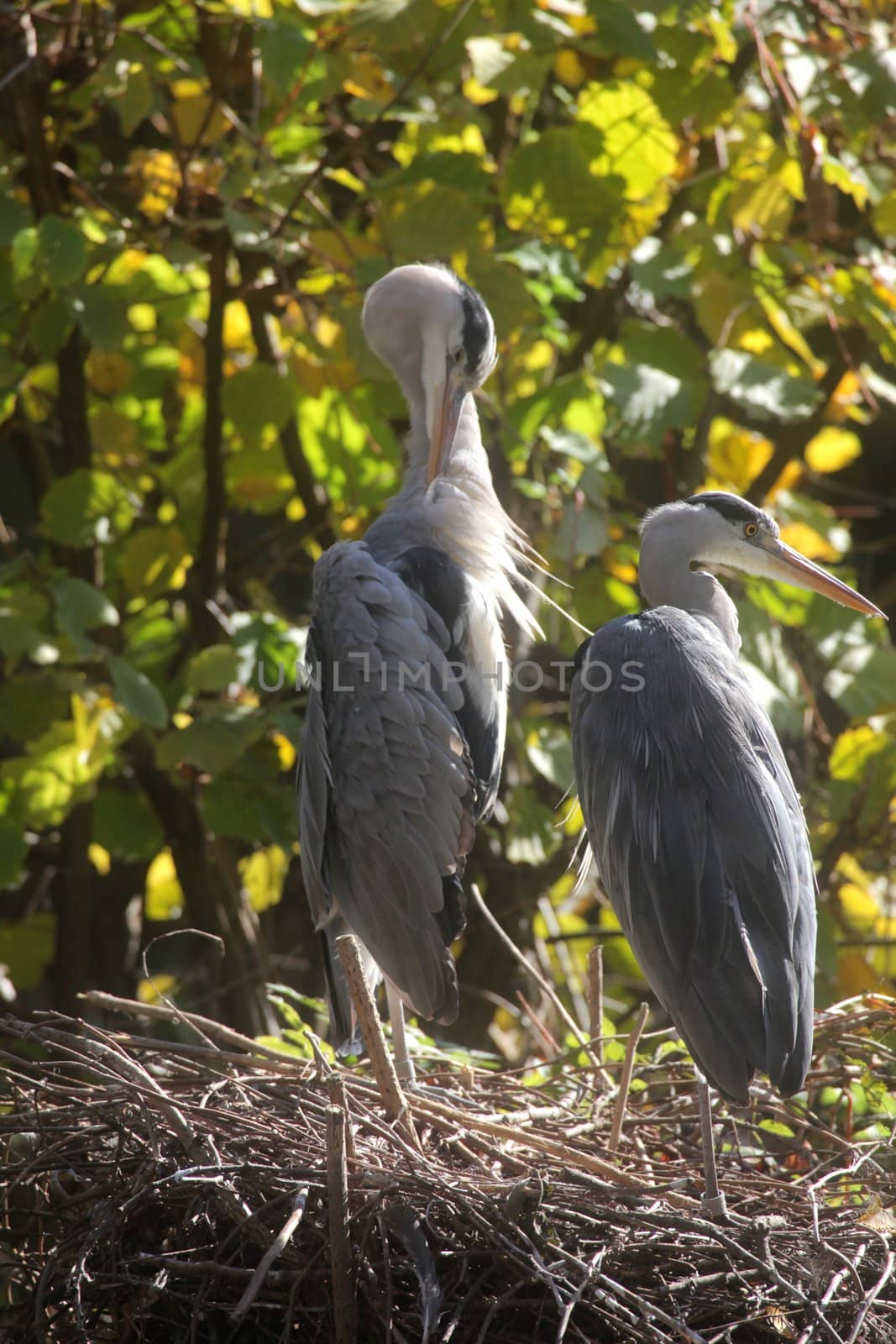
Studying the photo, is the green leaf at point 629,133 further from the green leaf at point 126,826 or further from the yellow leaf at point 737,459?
the green leaf at point 126,826

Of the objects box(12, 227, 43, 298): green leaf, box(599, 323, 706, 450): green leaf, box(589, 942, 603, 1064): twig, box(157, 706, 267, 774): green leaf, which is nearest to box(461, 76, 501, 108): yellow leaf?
box(599, 323, 706, 450): green leaf

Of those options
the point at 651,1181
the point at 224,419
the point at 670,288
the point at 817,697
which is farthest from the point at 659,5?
the point at 651,1181

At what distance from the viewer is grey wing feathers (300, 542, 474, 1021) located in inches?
113

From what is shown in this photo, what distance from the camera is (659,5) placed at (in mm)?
3445

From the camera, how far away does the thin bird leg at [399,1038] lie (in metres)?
3.11

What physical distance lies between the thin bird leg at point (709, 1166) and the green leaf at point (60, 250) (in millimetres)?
2325

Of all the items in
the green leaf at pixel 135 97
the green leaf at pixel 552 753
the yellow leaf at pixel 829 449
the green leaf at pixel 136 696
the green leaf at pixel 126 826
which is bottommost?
the green leaf at pixel 126 826

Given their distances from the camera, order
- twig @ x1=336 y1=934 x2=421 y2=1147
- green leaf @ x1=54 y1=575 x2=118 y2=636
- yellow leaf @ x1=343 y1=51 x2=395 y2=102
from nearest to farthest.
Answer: twig @ x1=336 y1=934 x2=421 y2=1147
green leaf @ x1=54 y1=575 x2=118 y2=636
yellow leaf @ x1=343 y1=51 x2=395 y2=102

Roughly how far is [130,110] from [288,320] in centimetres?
126

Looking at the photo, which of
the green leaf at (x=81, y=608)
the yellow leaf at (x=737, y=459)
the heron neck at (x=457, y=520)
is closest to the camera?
the heron neck at (x=457, y=520)

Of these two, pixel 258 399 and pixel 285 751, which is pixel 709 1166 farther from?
pixel 258 399

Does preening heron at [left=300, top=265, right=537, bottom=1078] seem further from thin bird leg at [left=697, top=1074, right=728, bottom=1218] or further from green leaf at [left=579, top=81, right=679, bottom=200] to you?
green leaf at [left=579, top=81, right=679, bottom=200]

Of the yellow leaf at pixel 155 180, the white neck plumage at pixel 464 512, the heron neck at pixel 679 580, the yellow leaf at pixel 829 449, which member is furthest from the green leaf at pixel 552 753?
the yellow leaf at pixel 155 180

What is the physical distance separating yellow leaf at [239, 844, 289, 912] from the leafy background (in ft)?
0.05
